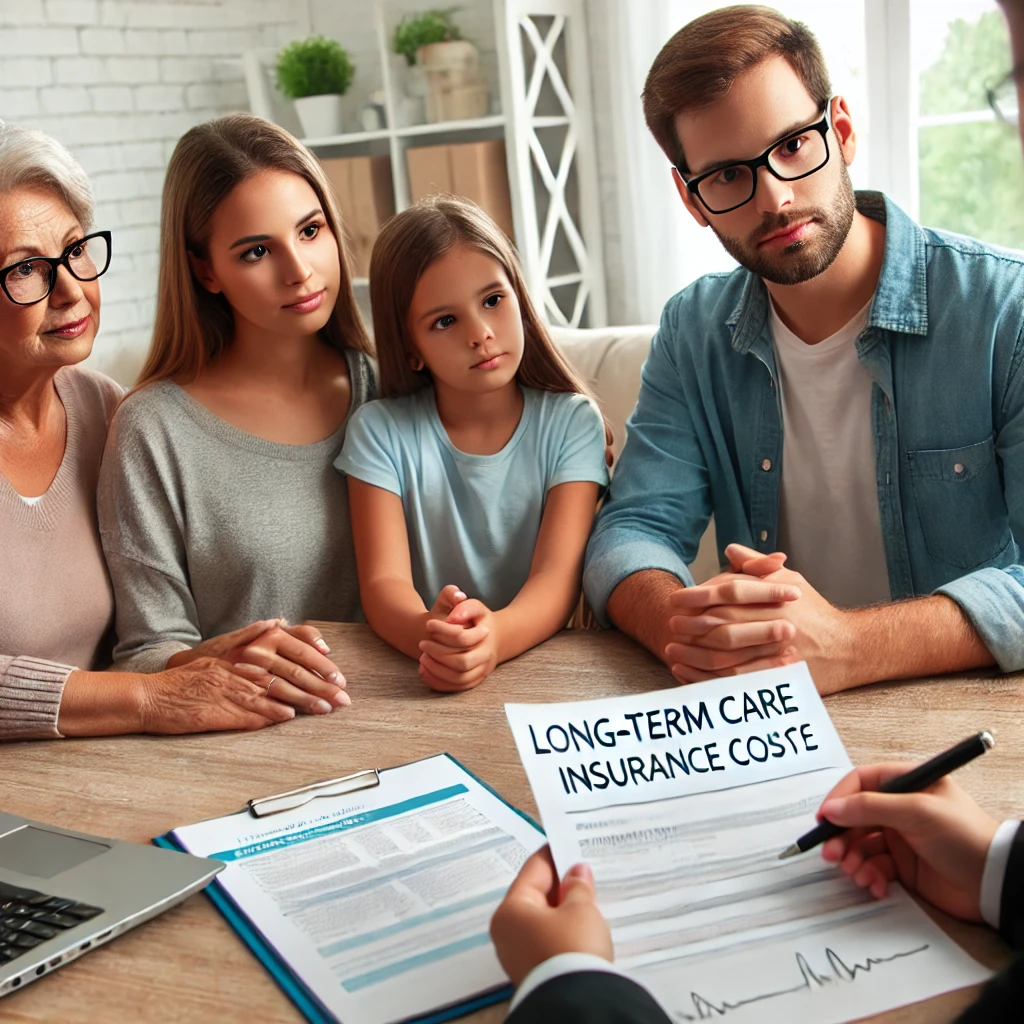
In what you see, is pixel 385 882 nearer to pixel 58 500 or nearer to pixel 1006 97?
pixel 1006 97

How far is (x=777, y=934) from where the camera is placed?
0.79 m

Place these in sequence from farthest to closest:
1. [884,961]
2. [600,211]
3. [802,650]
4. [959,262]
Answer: [600,211], [959,262], [802,650], [884,961]

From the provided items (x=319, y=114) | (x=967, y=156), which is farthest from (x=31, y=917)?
(x=319, y=114)

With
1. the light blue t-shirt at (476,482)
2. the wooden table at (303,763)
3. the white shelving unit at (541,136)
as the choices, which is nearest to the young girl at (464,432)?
the light blue t-shirt at (476,482)

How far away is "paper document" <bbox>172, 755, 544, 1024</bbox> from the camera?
31.1 inches

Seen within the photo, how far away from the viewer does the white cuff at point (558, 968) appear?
2.29ft

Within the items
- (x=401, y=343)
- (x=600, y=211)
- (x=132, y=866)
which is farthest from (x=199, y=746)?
(x=600, y=211)

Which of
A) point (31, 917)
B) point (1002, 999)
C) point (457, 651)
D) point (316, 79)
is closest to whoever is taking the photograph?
point (1002, 999)

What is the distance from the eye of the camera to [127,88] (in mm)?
3957

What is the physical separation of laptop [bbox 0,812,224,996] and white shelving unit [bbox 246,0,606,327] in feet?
9.21

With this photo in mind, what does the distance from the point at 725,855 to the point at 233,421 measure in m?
1.06

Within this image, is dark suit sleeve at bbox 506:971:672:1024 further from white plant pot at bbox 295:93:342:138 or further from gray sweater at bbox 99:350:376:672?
white plant pot at bbox 295:93:342:138

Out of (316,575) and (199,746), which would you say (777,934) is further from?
(316,575)

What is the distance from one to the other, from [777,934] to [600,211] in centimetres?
321
